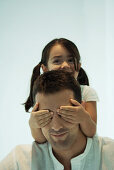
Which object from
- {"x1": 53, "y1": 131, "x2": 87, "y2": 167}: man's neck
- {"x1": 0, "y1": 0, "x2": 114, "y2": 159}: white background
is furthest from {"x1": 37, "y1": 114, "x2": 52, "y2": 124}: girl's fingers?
{"x1": 0, "y1": 0, "x2": 114, "y2": 159}: white background

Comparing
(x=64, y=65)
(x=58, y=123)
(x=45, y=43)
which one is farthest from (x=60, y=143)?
(x=45, y=43)

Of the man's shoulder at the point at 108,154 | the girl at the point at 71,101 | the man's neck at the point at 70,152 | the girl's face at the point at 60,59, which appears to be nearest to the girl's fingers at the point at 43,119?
the girl at the point at 71,101

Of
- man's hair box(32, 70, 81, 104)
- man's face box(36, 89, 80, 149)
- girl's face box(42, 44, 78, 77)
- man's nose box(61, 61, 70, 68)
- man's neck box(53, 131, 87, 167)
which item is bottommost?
man's neck box(53, 131, 87, 167)

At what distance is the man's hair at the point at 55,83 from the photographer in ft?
2.30

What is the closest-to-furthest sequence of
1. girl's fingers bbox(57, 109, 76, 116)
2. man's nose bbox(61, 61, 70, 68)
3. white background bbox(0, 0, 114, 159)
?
1. girl's fingers bbox(57, 109, 76, 116)
2. man's nose bbox(61, 61, 70, 68)
3. white background bbox(0, 0, 114, 159)

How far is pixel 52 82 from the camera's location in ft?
2.35

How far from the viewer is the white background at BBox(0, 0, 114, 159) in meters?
1.56

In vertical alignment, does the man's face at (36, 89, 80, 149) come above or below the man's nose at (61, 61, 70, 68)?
below

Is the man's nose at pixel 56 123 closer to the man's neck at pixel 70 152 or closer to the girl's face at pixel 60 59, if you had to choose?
the man's neck at pixel 70 152

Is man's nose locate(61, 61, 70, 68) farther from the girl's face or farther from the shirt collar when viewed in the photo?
the shirt collar

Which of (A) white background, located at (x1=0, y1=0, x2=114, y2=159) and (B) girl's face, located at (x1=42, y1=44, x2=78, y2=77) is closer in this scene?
(B) girl's face, located at (x1=42, y1=44, x2=78, y2=77)

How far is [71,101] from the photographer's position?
0.71 m

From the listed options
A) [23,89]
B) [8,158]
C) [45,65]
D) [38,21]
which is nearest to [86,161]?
[8,158]

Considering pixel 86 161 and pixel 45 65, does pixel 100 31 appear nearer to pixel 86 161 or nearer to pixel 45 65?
pixel 45 65
